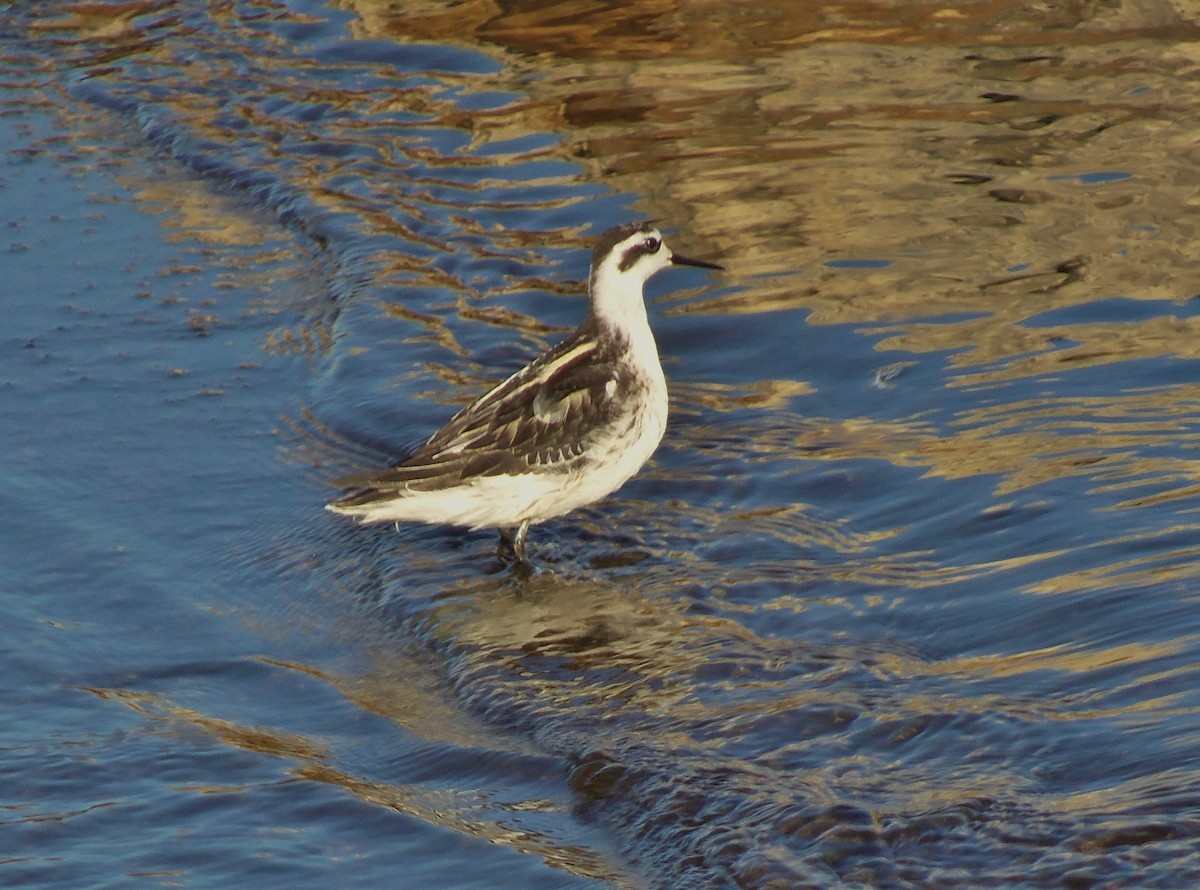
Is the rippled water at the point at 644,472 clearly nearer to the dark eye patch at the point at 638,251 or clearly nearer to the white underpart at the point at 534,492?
the white underpart at the point at 534,492

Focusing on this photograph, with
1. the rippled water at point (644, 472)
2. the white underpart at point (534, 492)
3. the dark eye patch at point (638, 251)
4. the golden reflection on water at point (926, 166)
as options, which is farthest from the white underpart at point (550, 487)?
the golden reflection on water at point (926, 166)

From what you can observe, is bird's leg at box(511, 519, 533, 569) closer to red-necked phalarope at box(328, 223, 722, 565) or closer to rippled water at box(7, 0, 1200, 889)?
red-necked phalarope at box(328, 223, 722, 565)

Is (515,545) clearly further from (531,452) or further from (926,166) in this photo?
(926,166)

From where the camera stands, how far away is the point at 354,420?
8.79m

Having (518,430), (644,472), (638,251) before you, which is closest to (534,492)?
(518,430)

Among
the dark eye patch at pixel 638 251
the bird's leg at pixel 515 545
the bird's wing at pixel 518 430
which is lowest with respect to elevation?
the bird's leg at pixel 515 545

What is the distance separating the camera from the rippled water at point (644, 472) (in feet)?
18.2

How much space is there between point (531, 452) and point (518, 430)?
120 mm

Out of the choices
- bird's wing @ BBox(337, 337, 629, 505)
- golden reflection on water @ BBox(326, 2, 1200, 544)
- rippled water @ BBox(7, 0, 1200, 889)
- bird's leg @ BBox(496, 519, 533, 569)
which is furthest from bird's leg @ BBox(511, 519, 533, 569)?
golden reflection on water @ BBox(326, 2, 1200, 544)

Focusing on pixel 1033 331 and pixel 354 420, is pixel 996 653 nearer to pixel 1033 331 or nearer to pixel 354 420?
pixel 1033 331

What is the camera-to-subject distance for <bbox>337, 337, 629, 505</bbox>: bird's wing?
7254 millimetres

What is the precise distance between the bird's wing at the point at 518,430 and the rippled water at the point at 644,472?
0.46 m

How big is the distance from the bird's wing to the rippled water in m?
0.46

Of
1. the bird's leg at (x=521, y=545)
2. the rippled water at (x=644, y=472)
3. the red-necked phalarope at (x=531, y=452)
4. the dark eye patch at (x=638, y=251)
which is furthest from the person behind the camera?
the dark eye patch at (x=638, y=251)
